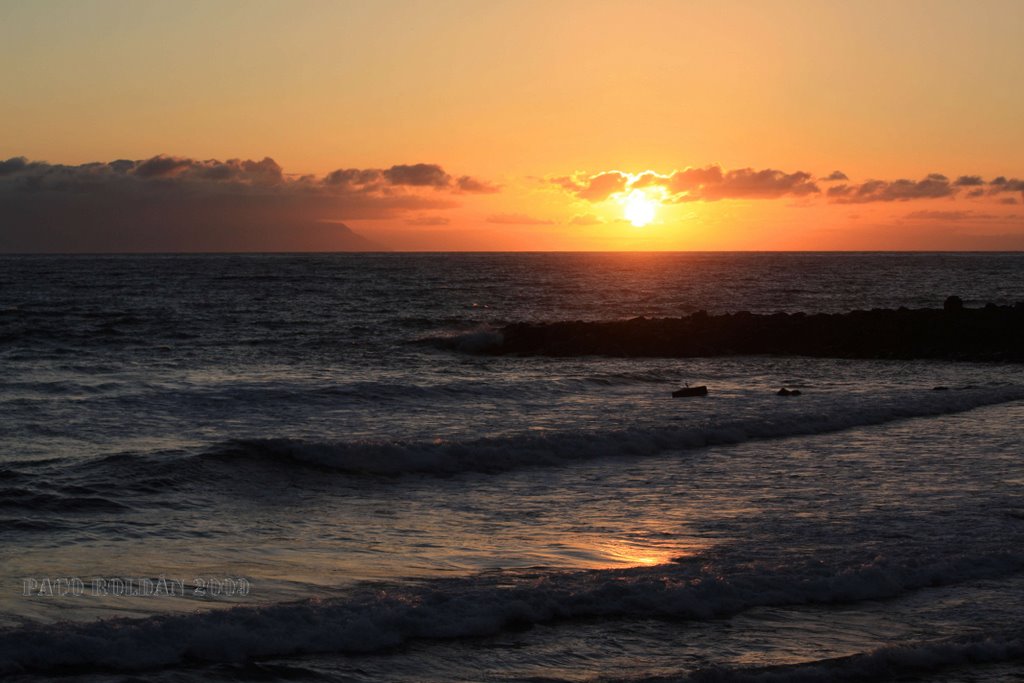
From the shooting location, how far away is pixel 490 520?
12531mm

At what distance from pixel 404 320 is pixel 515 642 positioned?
42.6m

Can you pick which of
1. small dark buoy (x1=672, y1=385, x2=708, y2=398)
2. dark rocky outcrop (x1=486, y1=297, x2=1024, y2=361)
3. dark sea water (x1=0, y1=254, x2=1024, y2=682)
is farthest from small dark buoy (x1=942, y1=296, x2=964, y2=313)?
small dark buoy (x1=672, y1=385, x2=708, y2=398)

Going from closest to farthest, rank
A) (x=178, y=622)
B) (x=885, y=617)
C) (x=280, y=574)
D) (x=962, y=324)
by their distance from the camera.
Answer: (x=178, y=622) < (x=885, y=617) < (x=280, y=574) < (x=962, y=324)

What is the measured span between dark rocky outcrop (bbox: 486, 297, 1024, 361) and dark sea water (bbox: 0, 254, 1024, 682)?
4785 millimetres

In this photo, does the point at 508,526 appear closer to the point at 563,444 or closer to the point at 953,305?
the point at 563,444

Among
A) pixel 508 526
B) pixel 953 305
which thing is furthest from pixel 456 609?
pixel 953 305

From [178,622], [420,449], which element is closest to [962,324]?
[420,449]

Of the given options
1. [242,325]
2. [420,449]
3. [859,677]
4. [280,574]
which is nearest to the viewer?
[859,677]

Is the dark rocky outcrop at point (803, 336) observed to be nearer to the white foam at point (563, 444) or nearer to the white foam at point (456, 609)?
the white foam at point (563, 444)

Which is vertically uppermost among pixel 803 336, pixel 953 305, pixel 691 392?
pixel 953 305

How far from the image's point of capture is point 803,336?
3609cm

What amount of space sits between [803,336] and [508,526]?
26253mm

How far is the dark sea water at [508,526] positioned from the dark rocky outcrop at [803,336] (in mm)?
4785

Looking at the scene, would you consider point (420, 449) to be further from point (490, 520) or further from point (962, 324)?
point (962, 324)
